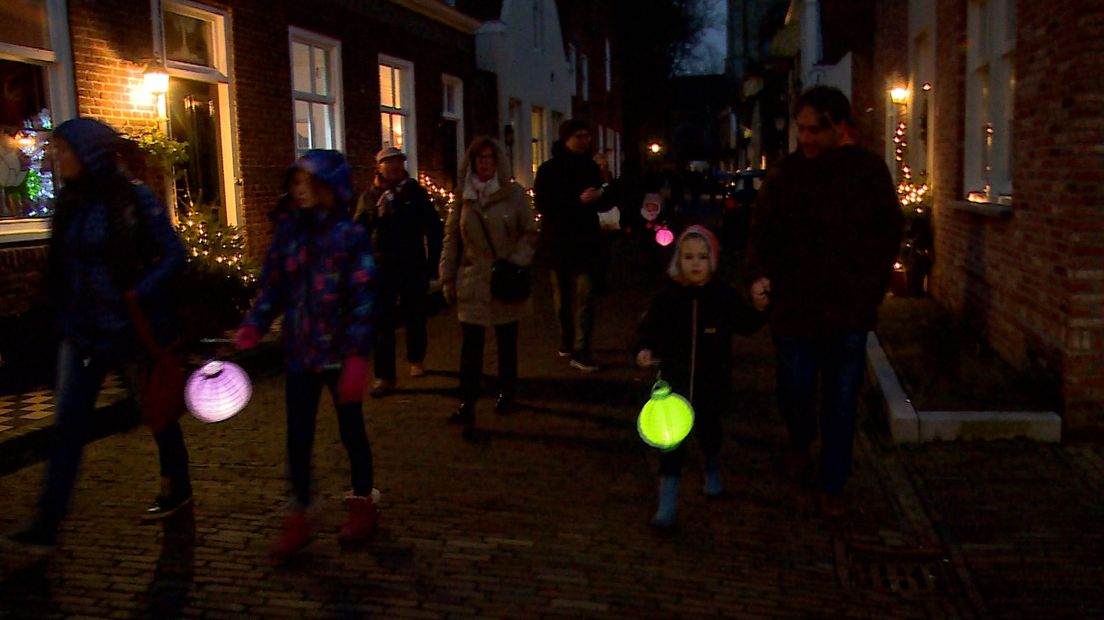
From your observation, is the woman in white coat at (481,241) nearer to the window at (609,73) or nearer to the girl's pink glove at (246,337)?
the girl's pink glove at (246,337)

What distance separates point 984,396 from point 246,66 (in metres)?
8.29

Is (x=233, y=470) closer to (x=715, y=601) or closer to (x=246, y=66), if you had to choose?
(x=715, y=601)

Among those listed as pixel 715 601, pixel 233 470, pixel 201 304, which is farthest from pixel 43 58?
pixel 715 601

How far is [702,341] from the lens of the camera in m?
4.79

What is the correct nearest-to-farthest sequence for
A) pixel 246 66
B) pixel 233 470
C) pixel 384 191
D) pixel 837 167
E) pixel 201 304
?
pixel 837 167
pixel 233 470
pixel 384 191
pixel 201 304
pixel 246 66

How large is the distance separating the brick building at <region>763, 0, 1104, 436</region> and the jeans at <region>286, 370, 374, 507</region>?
13.2ft

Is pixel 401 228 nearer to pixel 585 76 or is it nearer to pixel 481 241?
pixel 481 241

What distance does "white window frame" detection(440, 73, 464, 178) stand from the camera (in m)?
17.9

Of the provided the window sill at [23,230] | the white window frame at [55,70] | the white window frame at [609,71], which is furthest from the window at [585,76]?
the window sill at [23,230]

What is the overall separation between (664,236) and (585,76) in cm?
1952

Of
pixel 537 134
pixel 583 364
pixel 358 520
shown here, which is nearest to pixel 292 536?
pixel 358 520

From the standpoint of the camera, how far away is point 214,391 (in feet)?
15.0

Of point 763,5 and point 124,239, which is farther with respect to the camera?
point 763,5

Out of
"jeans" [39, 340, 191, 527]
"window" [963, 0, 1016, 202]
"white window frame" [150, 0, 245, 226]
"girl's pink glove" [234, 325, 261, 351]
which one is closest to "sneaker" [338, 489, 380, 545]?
"girl's pink glove" [234, 325, 261, 351]
